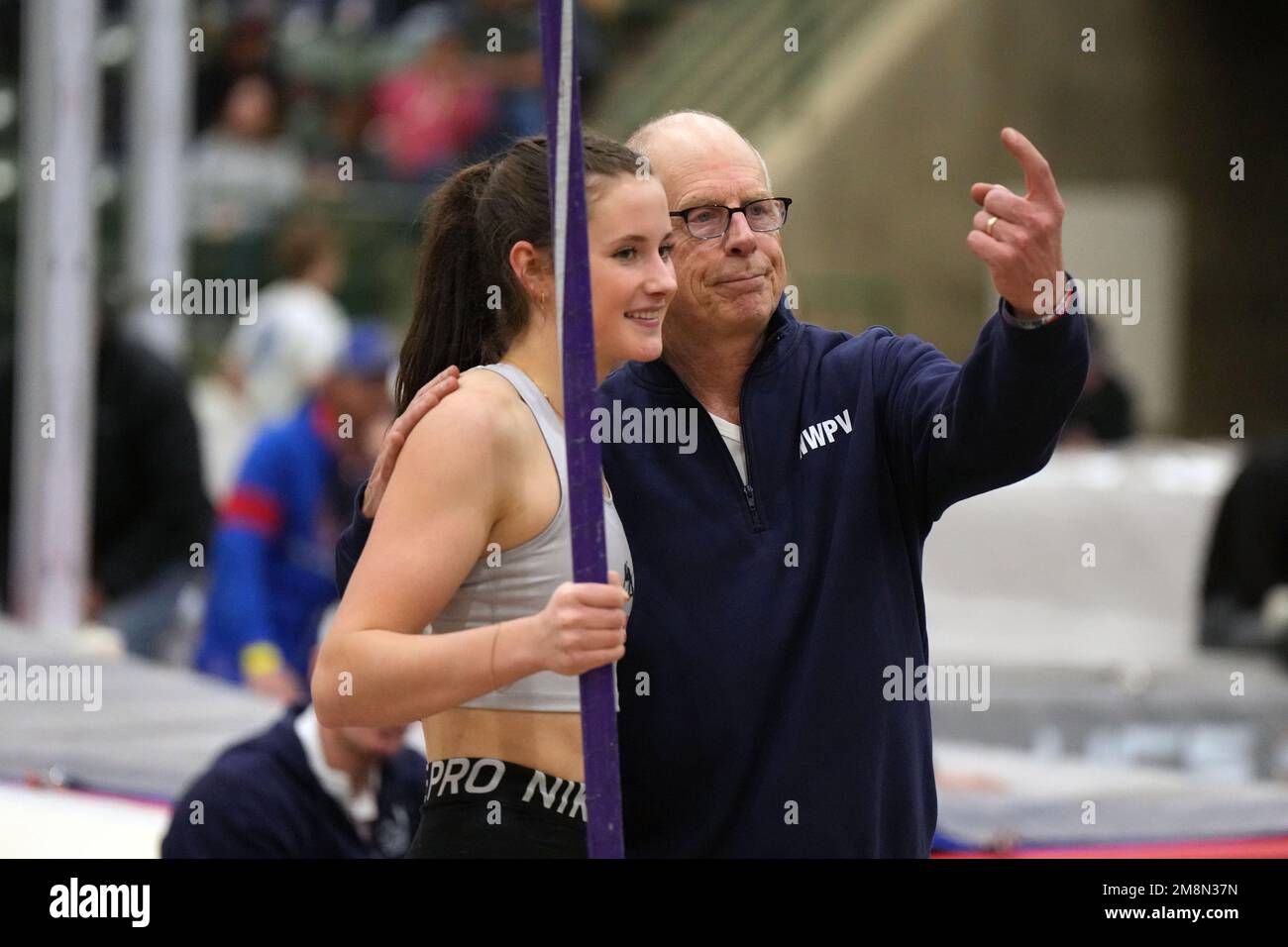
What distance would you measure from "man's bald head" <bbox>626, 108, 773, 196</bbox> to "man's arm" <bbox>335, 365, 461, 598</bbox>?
44 centimetres

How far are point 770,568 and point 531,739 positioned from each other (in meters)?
0.40

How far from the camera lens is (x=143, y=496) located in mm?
7195

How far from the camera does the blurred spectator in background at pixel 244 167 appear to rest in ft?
37.1

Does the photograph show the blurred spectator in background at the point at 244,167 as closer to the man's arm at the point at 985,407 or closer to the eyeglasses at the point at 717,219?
the eyeglasses at the point at 717,219

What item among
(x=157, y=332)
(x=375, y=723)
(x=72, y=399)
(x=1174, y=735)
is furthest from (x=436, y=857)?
(x=157, y=332)

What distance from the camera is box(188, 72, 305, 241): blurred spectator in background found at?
37.1ft

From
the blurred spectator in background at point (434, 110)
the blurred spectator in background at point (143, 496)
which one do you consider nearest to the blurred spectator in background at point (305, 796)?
the blurred spectator in background at point (143, 496)

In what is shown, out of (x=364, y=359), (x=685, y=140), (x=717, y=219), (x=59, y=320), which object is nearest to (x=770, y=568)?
(x=717, y=219)

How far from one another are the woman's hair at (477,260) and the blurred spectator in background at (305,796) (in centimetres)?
157

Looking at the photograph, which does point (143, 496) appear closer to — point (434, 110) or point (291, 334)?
point (291, 334)

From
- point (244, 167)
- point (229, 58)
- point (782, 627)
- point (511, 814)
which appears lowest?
point (511, 814)

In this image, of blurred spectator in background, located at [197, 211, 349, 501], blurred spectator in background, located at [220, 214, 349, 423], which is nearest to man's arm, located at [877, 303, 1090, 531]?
blurred spectator in background, located at [197, 211, 349, 501]

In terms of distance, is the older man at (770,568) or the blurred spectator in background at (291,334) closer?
the older man at (770,568)

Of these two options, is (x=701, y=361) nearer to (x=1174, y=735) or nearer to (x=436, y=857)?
(x=436, y=857)
